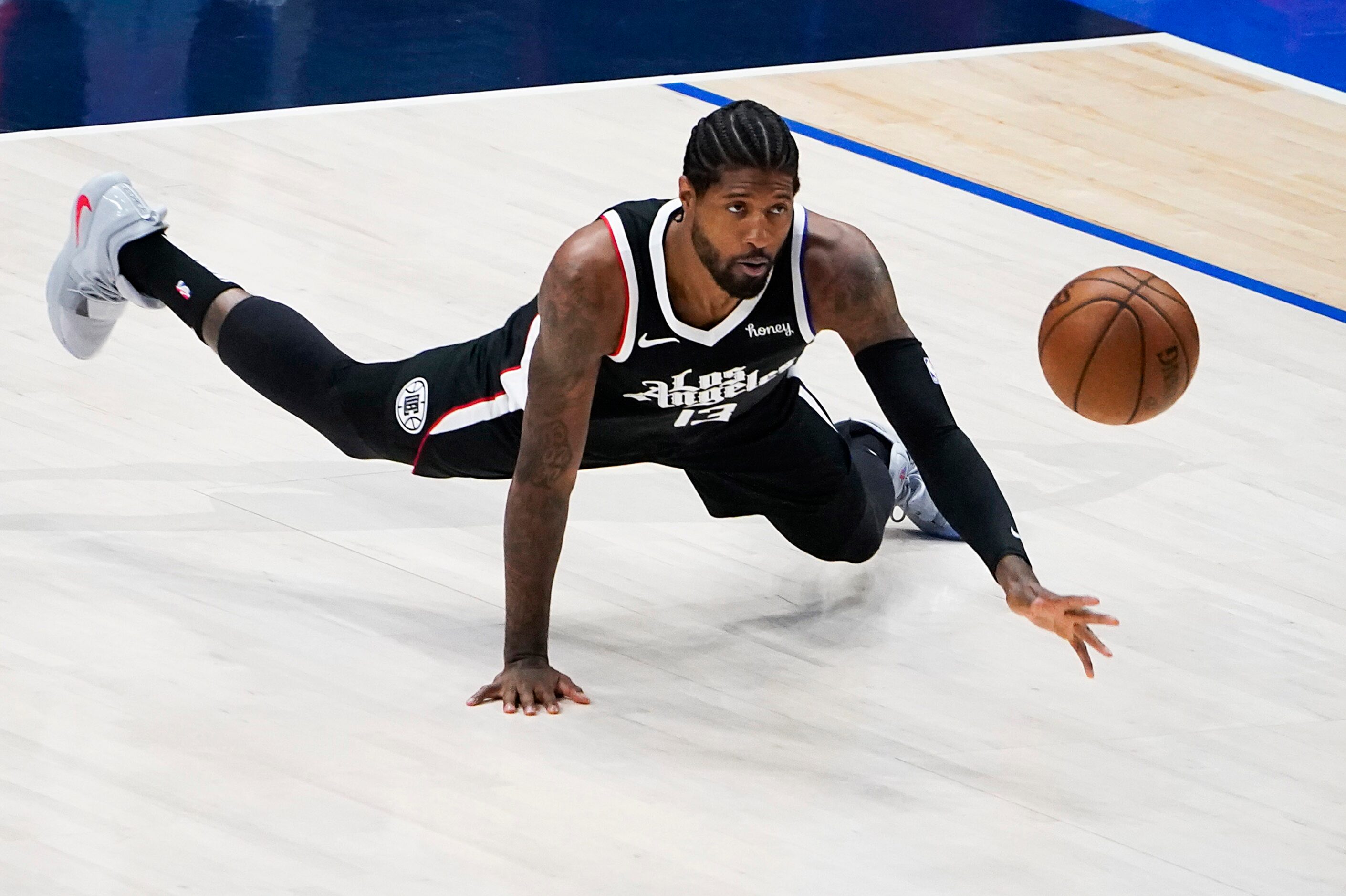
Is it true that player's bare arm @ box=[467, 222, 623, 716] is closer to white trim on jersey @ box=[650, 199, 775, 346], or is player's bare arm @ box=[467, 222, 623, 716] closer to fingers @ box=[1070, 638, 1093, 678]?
white trim on jersey @ box=[650, 199, 775, 346]

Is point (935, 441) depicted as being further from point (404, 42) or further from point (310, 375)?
point (404, 42)

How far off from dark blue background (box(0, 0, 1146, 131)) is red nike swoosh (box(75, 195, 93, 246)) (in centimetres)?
225

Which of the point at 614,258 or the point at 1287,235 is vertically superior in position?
the point at 614,258

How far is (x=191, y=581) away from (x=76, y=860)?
112cm

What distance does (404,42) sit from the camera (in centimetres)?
779

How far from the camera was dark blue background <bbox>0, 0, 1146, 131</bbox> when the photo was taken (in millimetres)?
6984

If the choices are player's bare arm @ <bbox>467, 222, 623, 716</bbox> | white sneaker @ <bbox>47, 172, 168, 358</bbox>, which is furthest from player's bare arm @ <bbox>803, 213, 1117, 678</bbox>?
white sneaker @ <bbox>47, 172, 168, 358</bbox>

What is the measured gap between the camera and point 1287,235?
6.68 m

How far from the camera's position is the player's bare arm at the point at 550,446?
11.1 ft

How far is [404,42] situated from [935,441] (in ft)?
16.0

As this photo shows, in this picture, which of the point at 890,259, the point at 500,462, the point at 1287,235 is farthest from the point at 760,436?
the point at 1287,235

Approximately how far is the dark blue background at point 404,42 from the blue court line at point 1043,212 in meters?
0.64

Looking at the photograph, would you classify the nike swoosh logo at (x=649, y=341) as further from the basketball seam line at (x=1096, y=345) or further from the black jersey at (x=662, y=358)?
the basketball seam line at (x=1096, y=345)

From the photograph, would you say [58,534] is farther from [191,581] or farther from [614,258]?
[614,258]
